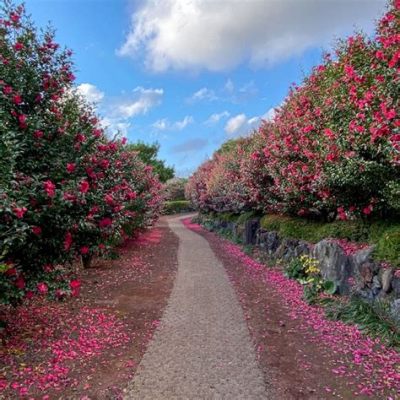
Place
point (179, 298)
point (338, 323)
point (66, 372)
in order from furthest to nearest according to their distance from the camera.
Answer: point (179, 298), point (338, 323), point (66, 372)

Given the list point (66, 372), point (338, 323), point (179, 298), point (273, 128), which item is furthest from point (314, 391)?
point (273, 128)

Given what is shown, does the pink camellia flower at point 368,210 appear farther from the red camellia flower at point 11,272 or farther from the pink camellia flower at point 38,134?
the red camellia flower at point 11,272

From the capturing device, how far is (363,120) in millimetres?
5723

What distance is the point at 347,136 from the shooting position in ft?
19.8

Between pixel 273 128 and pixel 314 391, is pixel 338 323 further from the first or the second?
pixel 273 128

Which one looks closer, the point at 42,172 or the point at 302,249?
the point at 42,172

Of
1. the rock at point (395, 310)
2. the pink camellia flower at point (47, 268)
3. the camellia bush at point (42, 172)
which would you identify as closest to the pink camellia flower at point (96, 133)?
the camellia bush at point (42, 172)

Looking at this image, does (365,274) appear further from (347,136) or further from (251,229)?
(251,229)

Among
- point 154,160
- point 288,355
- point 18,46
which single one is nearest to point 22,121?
point 18,46

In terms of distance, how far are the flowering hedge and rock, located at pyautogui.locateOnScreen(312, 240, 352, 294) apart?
0.80 m

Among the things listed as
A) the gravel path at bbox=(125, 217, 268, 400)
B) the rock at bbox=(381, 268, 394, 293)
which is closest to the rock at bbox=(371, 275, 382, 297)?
the rock at bbox=(381, 268, 394, 293)

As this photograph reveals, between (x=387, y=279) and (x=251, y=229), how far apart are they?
9309 mm

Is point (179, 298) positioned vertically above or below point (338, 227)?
below

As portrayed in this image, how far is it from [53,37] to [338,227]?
22.0 ft
